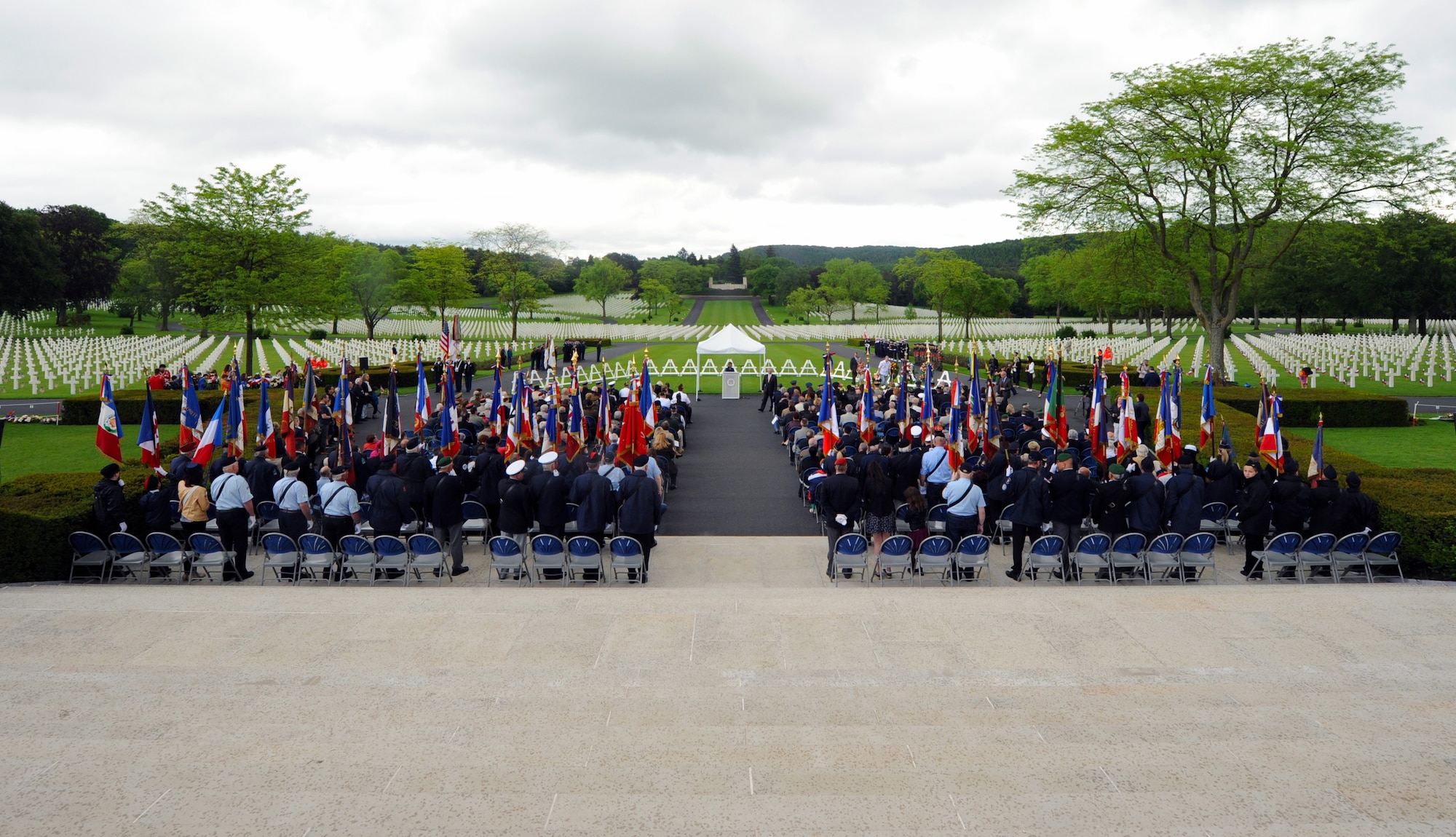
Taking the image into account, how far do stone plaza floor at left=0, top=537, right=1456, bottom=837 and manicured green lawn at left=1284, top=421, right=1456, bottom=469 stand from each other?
48.4ft

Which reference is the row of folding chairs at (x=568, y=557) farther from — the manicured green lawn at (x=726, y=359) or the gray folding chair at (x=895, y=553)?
the manicured green lawn at (x=726, y=359)

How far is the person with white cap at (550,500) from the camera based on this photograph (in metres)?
12.0

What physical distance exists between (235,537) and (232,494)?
698 mm

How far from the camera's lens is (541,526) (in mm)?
12125

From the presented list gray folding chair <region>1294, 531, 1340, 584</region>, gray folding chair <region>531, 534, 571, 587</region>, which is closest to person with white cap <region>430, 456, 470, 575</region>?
gray folding chair <region>531, 534, 571, 587</region>

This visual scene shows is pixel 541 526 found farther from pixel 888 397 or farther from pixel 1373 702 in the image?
pixel 888 397

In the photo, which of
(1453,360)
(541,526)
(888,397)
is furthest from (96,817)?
(1453,360)

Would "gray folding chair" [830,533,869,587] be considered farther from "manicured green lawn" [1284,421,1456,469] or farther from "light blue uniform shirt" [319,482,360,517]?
"manicured green lawn" [1284,421,1456,469]

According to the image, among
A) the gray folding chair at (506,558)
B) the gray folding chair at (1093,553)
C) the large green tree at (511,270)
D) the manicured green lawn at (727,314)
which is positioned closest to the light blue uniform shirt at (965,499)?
the gray folding chair at (1093,553)

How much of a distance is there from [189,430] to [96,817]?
1277cm

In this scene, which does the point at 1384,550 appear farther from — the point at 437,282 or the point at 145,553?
the point at 437,282

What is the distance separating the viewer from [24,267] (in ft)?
211

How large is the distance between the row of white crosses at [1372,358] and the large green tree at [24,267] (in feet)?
285

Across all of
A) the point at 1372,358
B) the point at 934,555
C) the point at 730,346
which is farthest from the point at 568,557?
the point at 1372,358
